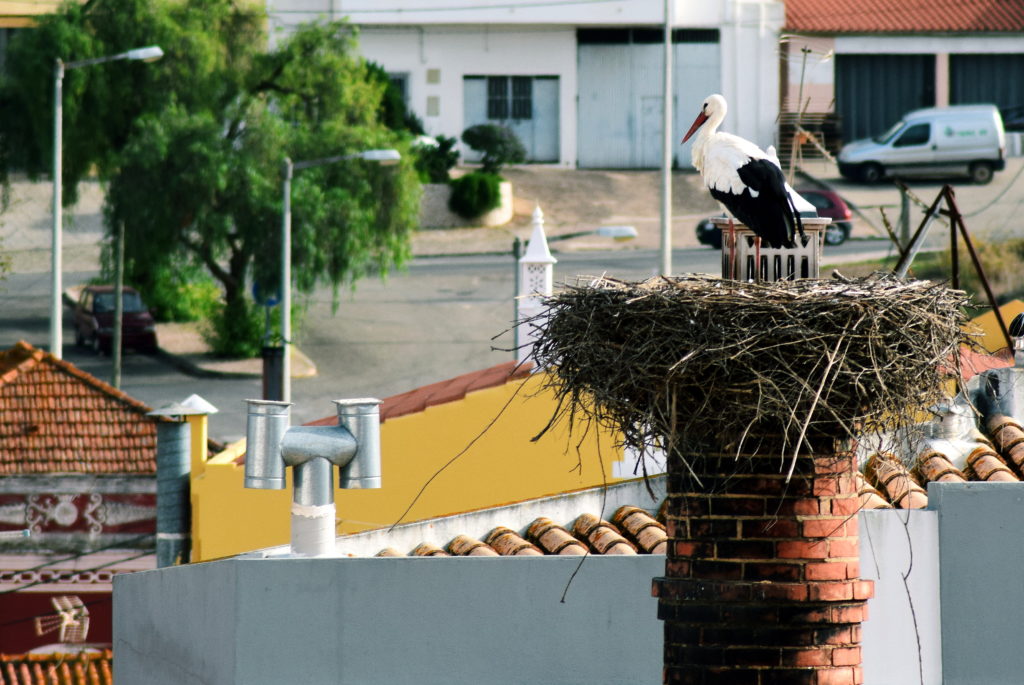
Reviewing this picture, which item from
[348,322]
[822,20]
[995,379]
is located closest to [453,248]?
[348,322]

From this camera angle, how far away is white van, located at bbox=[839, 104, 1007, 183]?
46.6 meters

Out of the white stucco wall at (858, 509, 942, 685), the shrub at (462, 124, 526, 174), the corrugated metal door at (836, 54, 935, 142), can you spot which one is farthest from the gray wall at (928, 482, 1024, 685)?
the corrugated metal door at (836, 54, 935, 142)

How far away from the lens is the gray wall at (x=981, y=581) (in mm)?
10133

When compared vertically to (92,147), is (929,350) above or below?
below

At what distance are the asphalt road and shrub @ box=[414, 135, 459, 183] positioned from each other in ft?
10.6

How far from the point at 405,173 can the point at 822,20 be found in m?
18.7

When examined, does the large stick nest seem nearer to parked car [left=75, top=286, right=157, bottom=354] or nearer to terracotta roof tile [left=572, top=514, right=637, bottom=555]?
terracotta roof tile [left=572, top=514, right=637, bottom=555]

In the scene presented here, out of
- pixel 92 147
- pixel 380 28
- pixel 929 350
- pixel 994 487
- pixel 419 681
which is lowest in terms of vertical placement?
pixel 419 681

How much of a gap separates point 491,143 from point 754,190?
41.2 metres

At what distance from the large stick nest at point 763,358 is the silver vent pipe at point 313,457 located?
2836 millimetres

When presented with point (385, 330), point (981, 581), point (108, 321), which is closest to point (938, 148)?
point (385, 330)

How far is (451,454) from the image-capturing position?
17.0 metres

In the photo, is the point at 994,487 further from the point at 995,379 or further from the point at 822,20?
the point at 822,20

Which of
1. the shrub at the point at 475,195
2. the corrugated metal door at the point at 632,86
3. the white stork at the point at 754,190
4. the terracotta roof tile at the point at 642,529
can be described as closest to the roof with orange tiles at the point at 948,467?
the terracotta roof tile at the point at 642,529
